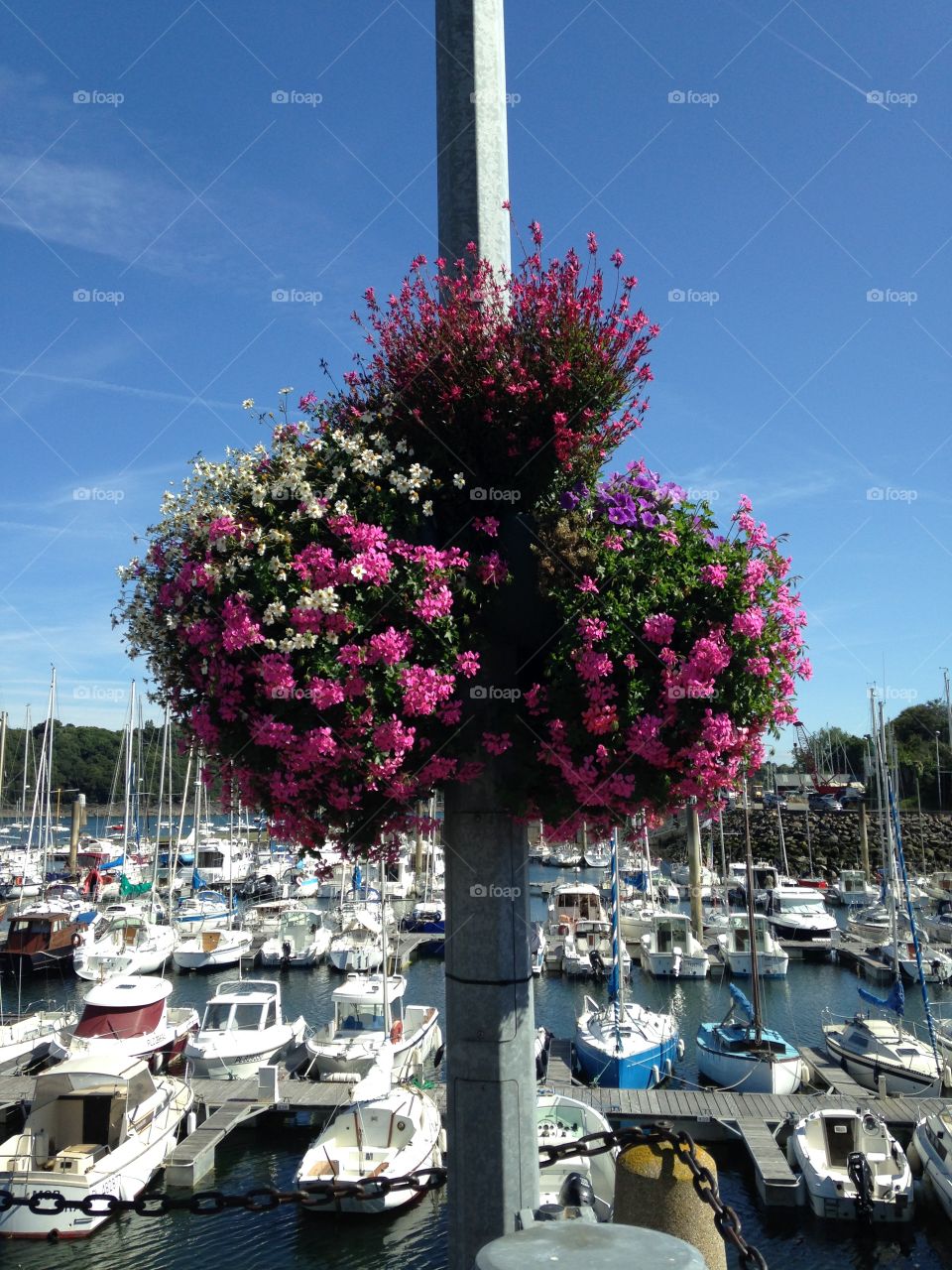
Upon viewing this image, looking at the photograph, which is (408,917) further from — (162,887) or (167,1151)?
(167,1151)

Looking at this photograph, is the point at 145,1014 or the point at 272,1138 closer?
the point at 272,1138

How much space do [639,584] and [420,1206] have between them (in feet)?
55.1

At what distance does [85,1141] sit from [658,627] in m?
17.2

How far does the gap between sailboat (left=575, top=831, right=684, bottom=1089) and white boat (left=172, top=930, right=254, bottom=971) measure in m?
17.6

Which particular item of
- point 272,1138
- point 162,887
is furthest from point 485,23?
point 162,887

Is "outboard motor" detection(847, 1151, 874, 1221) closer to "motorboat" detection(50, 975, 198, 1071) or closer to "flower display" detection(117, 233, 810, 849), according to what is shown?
"motorboat" detection(50, 975, 198, 1071)

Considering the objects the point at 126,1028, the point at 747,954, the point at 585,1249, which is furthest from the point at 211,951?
the point at 585,1249

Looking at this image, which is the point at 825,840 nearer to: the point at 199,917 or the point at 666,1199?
the point at 199,917

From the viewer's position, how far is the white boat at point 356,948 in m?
35.1

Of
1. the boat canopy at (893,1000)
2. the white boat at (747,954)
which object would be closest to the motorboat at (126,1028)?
the boat canopy at (893,1000)

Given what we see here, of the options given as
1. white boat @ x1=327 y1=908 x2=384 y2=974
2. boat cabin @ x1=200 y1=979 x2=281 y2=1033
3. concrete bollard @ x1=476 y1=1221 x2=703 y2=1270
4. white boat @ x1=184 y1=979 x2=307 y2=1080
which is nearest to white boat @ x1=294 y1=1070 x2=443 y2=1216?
white boat @ x1=184 y1=979 x2=307 y2=1080

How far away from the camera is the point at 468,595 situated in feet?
10.5

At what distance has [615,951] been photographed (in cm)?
2227

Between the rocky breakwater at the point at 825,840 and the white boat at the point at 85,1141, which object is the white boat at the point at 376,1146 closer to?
the white boat at the point at 85,1141
